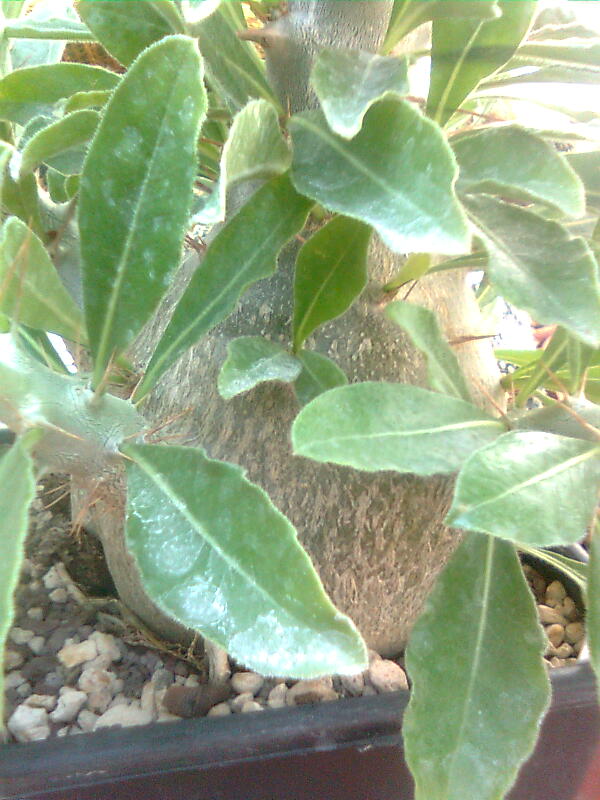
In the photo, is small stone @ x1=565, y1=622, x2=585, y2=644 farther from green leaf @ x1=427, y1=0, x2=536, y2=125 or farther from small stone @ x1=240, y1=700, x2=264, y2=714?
green leaf @ x1=427, y1=0, x2=536, y2=125

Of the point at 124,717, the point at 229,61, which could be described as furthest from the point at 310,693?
the point at 229,61

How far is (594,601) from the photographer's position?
0.41 metres

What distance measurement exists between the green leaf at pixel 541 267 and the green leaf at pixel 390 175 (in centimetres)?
7

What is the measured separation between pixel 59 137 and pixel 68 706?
0.44 metres

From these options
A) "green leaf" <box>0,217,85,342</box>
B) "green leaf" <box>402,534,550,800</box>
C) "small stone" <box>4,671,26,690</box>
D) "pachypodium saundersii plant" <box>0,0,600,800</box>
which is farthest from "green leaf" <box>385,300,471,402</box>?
"small stone" <box>4,671,26,690</box>

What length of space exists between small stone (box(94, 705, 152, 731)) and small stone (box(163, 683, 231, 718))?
0.06 ft

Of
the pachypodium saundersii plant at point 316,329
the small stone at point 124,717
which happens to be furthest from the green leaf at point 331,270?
the small stone at point 124,717

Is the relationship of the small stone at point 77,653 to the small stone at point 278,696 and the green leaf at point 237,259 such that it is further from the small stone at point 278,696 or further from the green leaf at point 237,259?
the green leaf at point 237,259

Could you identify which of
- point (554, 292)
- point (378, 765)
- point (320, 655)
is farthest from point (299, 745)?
point (554, 292)

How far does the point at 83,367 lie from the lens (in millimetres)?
588

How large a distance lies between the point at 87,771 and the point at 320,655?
246 millimetres

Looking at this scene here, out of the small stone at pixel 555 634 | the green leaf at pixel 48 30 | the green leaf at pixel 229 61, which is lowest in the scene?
the small stone at pixel 555 634

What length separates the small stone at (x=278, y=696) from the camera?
50 cm

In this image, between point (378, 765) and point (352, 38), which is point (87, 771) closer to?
point (378, 765)
